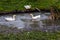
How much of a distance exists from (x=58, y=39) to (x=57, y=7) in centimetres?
422

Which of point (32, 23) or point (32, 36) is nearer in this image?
point (32, 36)

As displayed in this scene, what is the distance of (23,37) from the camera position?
1184 centimetres

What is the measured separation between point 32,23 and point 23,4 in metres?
2.50

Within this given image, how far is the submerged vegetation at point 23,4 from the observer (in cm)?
1582

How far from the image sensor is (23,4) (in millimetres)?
16203

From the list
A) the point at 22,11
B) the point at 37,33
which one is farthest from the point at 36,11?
the point at 37,33

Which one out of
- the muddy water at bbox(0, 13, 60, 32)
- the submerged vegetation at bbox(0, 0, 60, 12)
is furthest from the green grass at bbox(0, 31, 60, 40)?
the submerged vegetation at bbox(0, 0, 60, 12)

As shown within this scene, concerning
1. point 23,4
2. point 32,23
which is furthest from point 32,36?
point 23,4

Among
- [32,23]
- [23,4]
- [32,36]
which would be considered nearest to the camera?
[32,36]

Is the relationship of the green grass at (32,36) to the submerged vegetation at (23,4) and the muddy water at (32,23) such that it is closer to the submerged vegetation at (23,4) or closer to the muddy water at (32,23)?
the muddy water at (32,23)

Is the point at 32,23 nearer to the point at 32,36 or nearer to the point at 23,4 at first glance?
the point at 32,36

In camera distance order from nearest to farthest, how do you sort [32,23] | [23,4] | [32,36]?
[32,36]
[32,23]
[23,4]

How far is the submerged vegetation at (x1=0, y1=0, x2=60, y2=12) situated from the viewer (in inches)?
623

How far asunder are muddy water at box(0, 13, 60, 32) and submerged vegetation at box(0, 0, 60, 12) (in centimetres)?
85
